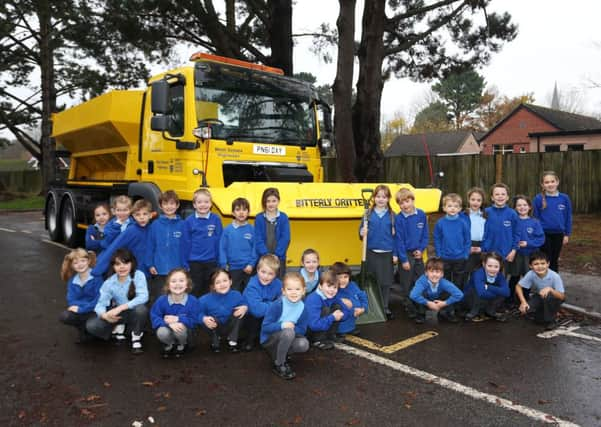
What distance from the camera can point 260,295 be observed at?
4.65 metres

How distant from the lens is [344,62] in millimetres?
11516

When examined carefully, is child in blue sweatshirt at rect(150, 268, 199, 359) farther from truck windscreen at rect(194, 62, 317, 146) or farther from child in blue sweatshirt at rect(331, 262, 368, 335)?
truck windscreen at rect(194, 62, 317, 146)

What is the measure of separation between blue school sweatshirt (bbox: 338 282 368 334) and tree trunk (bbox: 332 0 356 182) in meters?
6.56

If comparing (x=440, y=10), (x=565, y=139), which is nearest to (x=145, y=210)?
(x=440, y=10)

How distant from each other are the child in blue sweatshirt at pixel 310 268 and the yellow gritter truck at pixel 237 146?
0.91 meters

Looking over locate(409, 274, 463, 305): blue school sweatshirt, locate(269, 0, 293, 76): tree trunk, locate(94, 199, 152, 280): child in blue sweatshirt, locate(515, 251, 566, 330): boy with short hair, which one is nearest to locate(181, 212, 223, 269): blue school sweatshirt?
locate(94, 199, 152, 280): child in blue sweatshirt

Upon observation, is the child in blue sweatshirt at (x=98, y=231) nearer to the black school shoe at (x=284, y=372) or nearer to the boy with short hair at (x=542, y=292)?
the black school shoe at (x=284, y=372)

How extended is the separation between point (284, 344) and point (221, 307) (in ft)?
2.36

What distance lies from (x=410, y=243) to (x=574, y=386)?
2255mm

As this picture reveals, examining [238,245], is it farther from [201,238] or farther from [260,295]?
[260,295]

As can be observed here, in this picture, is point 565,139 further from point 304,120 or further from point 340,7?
point 304,120

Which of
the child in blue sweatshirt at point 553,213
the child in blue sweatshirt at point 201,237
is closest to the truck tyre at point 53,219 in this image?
the child in blue sweatshirt at point 201,237

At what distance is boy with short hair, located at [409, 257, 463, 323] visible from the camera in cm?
545

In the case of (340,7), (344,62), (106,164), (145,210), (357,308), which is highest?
(340,7)
